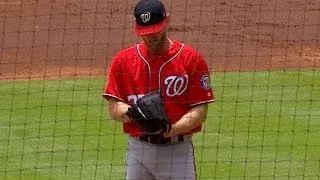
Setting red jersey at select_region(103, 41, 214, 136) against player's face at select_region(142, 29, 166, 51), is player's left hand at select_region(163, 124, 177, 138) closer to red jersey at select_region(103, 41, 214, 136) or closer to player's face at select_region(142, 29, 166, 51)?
red jersey at select_region(103, 41, 214, 136)

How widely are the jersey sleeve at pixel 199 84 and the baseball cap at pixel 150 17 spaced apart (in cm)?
32

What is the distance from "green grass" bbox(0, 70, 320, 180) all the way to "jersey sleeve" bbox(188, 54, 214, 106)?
277 centimetres

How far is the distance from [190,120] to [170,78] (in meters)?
0.30

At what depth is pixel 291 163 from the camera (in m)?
8.57

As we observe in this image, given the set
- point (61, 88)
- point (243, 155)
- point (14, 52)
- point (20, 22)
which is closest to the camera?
point (243, 155)

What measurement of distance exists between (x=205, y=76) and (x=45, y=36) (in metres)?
8.69

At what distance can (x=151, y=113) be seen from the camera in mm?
5371

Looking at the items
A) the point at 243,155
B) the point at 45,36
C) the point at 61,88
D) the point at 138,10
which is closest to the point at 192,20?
the point at 45,36

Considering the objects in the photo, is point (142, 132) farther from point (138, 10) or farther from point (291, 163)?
point (291, 163)

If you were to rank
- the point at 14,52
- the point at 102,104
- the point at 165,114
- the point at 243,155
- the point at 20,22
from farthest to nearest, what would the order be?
1. the point at 20,22
2. the point at 14,52
3. the point at 102,104
4. the point at 243,155
5. the point at 165,114

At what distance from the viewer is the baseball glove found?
17.6ft

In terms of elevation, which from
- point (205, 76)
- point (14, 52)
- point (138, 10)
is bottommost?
point (14, 52)

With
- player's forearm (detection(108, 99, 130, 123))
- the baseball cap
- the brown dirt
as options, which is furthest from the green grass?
the baseball cap

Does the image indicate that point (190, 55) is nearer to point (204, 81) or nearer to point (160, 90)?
point (204, 81)
